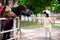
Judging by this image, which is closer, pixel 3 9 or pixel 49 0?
pixel 3 9

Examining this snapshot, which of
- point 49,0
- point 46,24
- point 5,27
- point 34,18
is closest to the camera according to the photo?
point 5,27

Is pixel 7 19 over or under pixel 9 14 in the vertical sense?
under

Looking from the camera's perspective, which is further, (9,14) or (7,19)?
(7,19)

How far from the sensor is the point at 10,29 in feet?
29.3

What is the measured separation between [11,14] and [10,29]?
0.89 metres

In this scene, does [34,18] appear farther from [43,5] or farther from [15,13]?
[15,13]

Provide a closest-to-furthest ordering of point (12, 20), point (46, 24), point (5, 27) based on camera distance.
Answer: point (5, 27) < point (12, 20) < point (46, 24)

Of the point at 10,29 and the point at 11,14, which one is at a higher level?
the point at 11,14

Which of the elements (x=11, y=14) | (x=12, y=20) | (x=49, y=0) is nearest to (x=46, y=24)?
(x=12, y=20)

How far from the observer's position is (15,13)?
29.0 feet

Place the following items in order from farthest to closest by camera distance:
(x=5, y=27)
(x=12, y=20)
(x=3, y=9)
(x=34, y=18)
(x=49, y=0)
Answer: (x=34, y=18) → (x=49, y=0) → (x=12, y=20) → (x=5, y=27) → (x=3, y=9)

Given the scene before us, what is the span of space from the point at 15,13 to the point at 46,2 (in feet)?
57.2

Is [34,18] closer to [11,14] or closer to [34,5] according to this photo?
[34,5]

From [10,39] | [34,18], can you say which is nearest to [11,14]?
[10,39]
